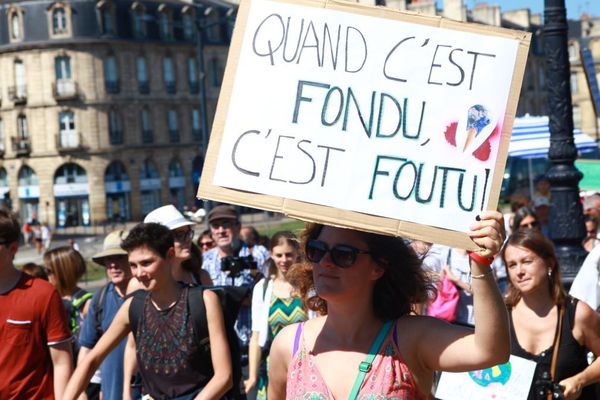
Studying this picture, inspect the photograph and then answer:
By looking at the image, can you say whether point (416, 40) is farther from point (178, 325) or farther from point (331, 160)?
point (178, 325)

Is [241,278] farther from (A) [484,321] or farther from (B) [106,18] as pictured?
(B) [106,18]

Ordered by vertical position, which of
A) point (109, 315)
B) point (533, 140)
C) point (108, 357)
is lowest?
point (108, 357)

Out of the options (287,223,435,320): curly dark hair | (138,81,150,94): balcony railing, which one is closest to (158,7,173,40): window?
(138,81,150,94): balcony railing

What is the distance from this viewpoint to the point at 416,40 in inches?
135

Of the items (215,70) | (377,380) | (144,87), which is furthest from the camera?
(215,70)

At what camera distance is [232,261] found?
8562 millimetres

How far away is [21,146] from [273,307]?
63.2 meters

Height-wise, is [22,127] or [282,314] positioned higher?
[22,127]

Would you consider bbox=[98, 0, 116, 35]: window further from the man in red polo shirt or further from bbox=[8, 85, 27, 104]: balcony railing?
the man in red polo shirt

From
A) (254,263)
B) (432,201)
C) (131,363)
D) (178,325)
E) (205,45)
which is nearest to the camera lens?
(432,201)

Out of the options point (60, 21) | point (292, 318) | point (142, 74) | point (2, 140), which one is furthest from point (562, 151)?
point (2, 140)

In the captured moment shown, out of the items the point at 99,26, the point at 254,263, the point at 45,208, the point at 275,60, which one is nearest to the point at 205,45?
the point at 99,26

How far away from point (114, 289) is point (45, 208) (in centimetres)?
6089

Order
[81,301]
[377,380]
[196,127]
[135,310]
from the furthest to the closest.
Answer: [196,127], [81,301], [135,310], [377,380]
